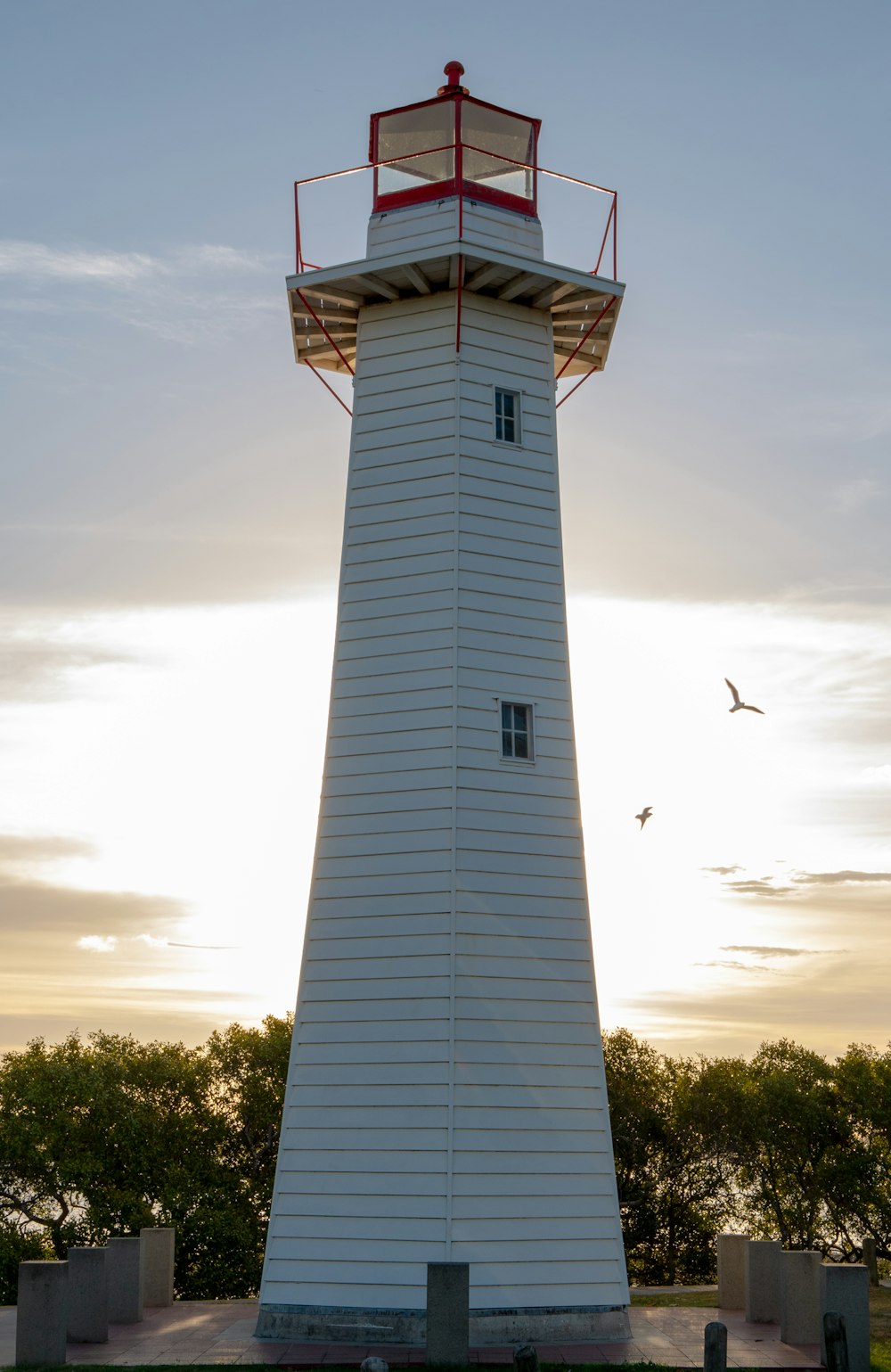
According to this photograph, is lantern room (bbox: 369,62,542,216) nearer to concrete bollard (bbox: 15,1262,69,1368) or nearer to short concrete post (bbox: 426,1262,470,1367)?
short concrete post (bbox: 426,1262,470,1367)

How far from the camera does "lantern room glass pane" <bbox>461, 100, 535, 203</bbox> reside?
68.4 feet

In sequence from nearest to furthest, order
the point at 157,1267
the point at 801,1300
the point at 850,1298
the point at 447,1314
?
the point at 447,1314 < the point at 850,1298 < the point at 801,1300 < the point at 157,1267

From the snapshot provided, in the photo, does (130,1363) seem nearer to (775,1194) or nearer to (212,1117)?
(212,1117)

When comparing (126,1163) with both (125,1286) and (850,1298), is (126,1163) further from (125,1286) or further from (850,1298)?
(850,1298)

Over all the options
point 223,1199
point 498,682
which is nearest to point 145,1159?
point 223,1199

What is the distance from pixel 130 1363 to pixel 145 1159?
15.1 meters

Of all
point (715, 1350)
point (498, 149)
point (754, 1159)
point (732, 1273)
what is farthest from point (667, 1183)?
point (498, 149)

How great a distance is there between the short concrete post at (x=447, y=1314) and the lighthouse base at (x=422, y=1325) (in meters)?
1.03

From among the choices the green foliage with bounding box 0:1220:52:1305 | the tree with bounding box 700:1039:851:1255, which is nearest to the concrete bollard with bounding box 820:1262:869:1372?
the tree with bounding box 700:1039:851:1255

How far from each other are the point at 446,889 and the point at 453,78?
1226cm

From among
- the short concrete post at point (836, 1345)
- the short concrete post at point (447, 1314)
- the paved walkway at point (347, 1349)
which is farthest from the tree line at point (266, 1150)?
the short concrete post at point (836, 1345)

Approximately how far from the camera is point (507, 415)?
20.1 metres

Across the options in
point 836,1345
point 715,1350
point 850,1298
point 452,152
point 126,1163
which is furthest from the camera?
point 126,1163

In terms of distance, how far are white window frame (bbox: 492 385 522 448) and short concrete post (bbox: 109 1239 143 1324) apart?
40.2ft
